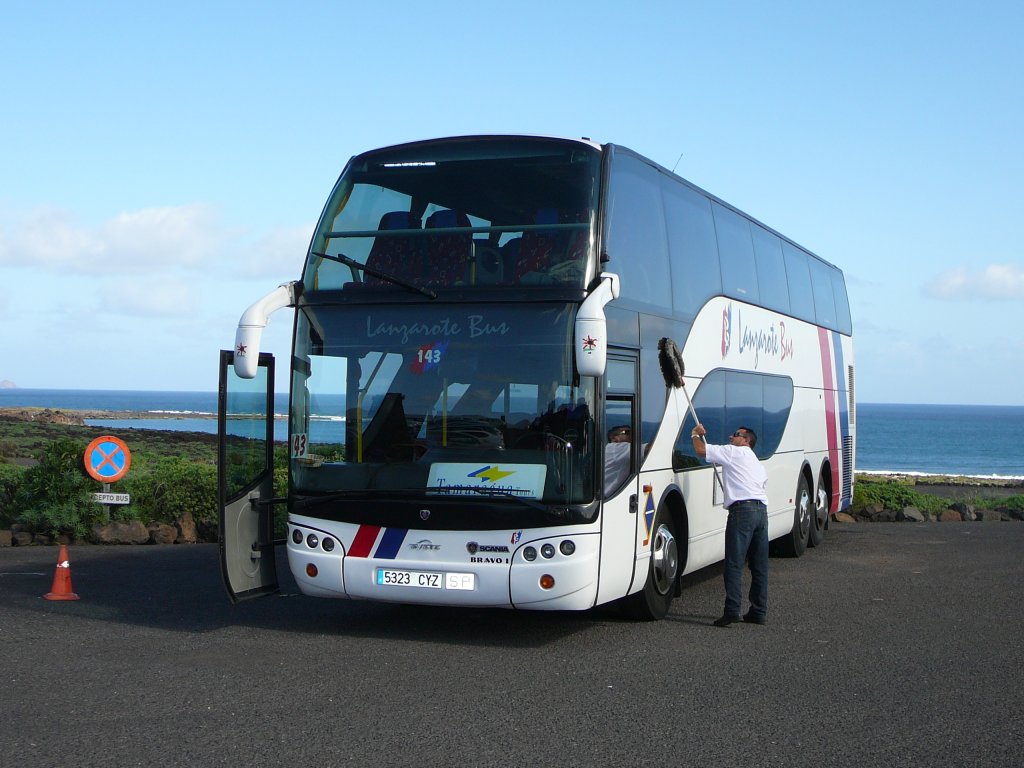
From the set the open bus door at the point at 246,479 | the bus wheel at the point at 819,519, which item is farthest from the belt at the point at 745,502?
the bus wheel at the point at 819,519

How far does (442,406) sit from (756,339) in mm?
5658

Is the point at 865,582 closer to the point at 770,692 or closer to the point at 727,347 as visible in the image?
the point at 727,347

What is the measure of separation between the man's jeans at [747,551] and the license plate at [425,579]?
101 inches

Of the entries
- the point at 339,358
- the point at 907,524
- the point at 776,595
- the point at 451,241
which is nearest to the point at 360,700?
the point at 339,358

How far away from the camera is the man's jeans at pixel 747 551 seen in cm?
1082

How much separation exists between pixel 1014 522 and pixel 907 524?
86.8 inches

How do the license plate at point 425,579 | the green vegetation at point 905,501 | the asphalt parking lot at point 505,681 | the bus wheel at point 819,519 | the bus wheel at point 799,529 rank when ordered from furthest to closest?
the green vegetation at point 905,501
the bus wheel at point 819,519
the bus wheel at point 799,529
the license plate at point 425,579
the asphalt parking lot at point 505,681

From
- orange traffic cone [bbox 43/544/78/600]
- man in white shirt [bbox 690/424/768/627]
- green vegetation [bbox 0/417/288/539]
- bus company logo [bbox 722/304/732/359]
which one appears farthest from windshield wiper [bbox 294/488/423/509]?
green vegetation [bbox 0/417/288/539]

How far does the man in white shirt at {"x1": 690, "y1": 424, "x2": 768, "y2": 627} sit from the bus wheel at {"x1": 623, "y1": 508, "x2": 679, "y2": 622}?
1.62 feet

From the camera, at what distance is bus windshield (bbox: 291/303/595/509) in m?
9.41

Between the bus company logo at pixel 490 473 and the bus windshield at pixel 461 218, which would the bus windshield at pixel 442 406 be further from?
the bus windshield at pixel 461 218

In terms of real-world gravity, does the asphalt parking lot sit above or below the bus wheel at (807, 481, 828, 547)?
below

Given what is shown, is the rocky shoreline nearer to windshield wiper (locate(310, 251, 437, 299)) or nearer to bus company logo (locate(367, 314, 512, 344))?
windshield wiper (locate(310, 251, 437, 299))

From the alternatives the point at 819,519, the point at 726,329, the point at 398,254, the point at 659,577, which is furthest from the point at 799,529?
the point at 398,254
